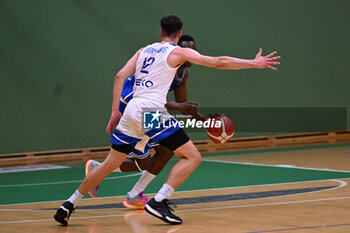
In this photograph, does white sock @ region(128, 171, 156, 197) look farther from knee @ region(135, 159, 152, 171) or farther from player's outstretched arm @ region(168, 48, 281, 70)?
player's outstretched arm @ region(168, 48, 281, 70)

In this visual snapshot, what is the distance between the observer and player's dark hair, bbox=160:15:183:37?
6.66m

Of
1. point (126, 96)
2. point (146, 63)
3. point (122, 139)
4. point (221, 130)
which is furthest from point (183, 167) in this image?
point (126, 96)

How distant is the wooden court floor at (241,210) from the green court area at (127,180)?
0.04m

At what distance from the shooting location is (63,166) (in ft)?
45.0

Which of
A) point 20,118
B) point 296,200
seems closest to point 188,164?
point 296,200

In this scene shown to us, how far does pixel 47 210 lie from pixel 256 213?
2572 millimetres

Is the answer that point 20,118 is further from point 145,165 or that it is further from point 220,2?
point 145,165

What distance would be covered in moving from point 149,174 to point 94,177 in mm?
1112

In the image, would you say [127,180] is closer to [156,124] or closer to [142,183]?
[142,183]

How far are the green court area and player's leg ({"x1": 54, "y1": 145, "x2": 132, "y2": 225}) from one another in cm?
241

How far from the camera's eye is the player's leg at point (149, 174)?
7641 millimetres

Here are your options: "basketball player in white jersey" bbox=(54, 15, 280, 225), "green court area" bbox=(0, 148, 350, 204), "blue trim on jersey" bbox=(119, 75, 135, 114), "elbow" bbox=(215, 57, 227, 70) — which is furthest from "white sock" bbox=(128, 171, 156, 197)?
"elbow" bbox=(215, 57, 227, 70)

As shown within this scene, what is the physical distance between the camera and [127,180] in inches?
431

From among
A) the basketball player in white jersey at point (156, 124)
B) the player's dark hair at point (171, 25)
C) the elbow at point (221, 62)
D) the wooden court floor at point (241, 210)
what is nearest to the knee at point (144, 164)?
the wooden court floor at point (241, 210)
